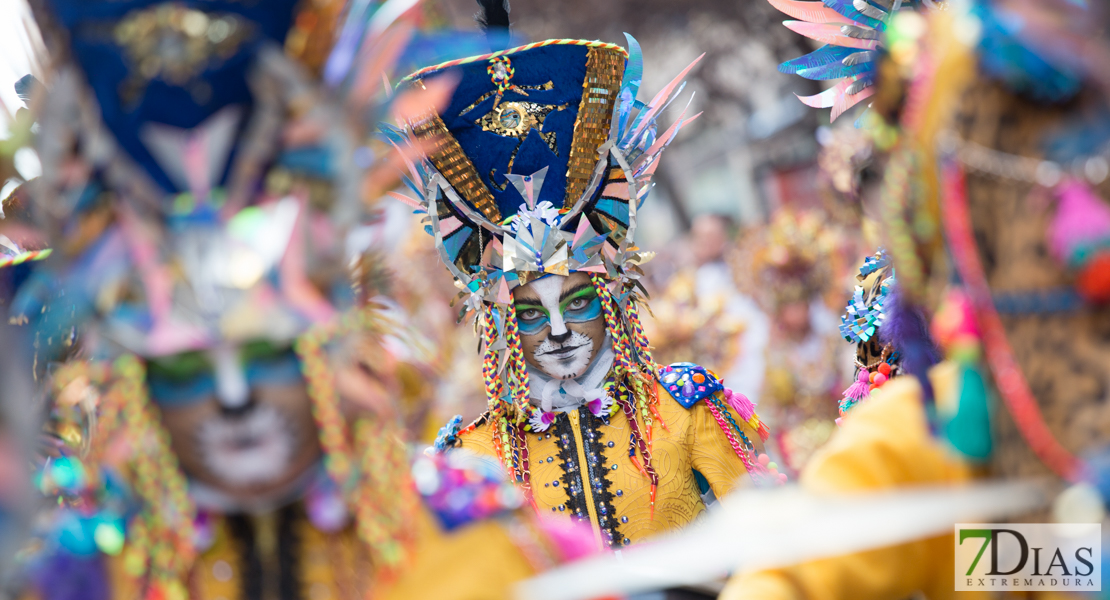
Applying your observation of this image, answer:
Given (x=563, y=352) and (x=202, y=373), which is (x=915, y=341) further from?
(x=563, y=352)

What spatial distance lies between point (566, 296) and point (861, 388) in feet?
4.15

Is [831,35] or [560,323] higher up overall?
[831,35]

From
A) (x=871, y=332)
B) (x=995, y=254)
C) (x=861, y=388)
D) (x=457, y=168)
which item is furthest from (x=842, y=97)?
(x=995, y=254)

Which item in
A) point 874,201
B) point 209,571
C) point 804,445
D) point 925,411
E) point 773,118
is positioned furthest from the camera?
point 773,118

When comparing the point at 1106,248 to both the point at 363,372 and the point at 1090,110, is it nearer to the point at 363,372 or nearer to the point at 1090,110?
the point at 1090,110

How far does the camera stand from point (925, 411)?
174 centimetres

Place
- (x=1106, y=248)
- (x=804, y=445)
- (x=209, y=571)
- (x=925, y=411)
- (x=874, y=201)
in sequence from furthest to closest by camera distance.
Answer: (x=804, y=445), (x=874, y=201), (x=209, y=571), (x=925, y=411), (x=1106, y=248)

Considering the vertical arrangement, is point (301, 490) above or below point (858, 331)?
above

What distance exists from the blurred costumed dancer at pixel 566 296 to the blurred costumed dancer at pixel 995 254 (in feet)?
5.80

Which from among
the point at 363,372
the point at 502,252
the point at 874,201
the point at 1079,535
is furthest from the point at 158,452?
the point at 874,201

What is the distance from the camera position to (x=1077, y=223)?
1405 millimetres

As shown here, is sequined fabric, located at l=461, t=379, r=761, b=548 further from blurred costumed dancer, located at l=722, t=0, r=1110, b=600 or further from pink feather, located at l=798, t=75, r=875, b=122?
blurred costumed dancer, located at l=722, t=0, r=1110, b=600

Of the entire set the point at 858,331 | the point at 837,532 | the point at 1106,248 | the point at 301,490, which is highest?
the point at 1106,248

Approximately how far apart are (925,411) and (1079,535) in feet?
1.14
